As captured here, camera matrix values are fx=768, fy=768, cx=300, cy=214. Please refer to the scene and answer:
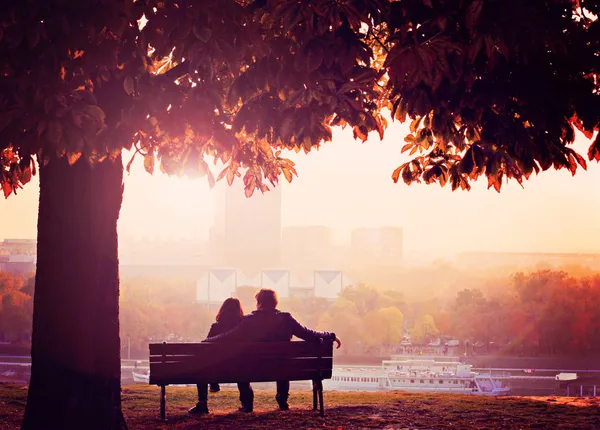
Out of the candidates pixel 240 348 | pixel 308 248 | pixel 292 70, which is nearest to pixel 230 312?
pixel 240 348

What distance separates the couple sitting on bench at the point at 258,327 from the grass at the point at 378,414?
1.80 ft

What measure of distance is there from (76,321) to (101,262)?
2.03 feet

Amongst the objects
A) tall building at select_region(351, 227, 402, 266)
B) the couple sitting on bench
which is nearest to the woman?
the couple sitting on bench

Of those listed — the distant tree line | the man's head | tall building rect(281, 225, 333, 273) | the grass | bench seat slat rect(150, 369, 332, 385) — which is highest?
tall building rect(281, 225, 333, 273)

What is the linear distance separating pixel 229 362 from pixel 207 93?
10.5 feet

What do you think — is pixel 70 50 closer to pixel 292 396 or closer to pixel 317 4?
pixel 317 4

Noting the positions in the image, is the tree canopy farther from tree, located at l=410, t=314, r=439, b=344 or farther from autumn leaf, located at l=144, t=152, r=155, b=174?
tree, located at l=410, t=314, r=439, b=344

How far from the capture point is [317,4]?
508 centimetres

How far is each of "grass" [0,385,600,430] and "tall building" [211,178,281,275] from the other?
14693 cm

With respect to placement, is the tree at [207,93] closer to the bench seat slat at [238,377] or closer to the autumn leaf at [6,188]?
the bench seat slat at [238,377]

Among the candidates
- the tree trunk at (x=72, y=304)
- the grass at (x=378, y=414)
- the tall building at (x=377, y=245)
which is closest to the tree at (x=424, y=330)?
→ the tall building at (x=377, y=245)

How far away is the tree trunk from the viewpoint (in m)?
7.47

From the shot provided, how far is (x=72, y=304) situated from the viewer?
294 inches

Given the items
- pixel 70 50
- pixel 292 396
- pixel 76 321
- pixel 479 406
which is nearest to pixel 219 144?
pixel 70 50
